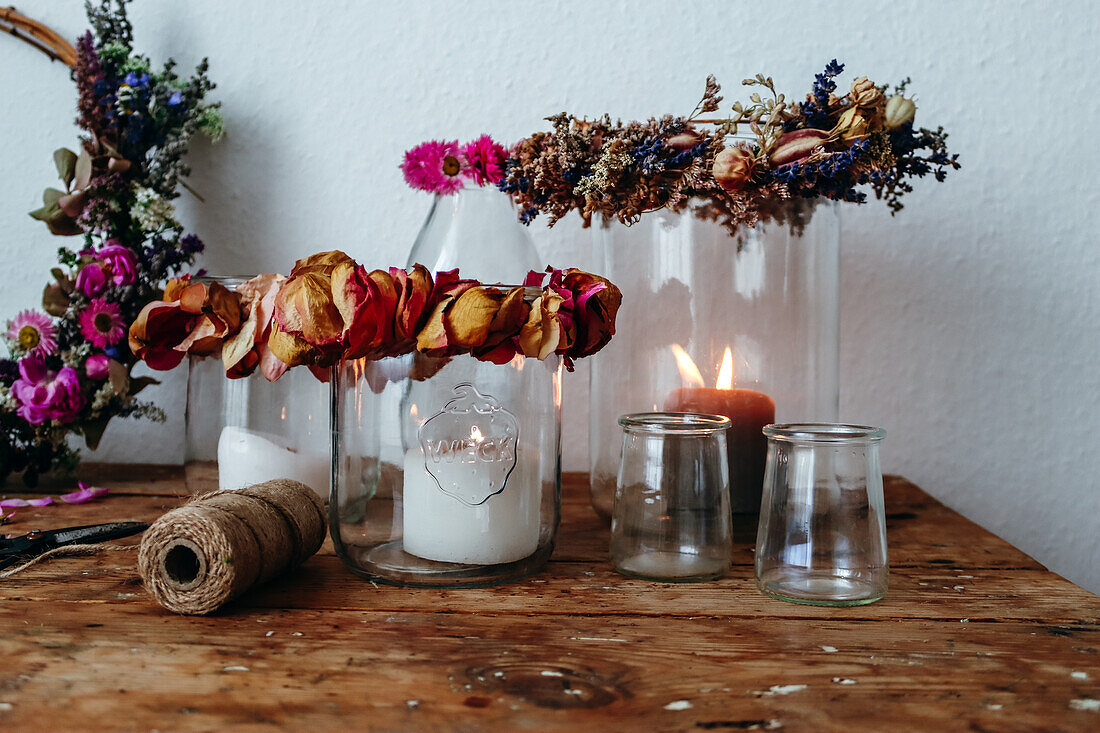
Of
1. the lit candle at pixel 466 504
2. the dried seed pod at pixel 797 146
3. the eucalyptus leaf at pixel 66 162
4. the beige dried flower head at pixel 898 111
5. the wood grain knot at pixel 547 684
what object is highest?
the eucalyptus leaf at pixel 66 162

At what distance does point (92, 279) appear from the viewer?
0.83 metres

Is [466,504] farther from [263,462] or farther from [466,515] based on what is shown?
[263,462]

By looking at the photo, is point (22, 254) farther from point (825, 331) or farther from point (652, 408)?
point (825, 331)

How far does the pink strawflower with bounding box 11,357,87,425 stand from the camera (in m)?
0.82

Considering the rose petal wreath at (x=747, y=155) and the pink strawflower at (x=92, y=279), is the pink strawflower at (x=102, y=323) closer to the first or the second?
the pink strawflower at (x=92, y=279)

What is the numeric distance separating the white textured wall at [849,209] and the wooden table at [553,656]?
0.41 metres

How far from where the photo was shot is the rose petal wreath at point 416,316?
0.51m

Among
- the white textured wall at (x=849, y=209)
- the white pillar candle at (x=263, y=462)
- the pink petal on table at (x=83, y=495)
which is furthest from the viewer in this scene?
the white textured wall at (x=849, y=209)

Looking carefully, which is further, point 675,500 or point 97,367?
point 97,367


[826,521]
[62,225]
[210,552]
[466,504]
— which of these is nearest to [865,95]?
[826,521]

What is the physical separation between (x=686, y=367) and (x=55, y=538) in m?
0.53

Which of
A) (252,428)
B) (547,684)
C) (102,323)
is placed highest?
(102,323)

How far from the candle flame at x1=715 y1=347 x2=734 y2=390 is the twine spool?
14.5 inches

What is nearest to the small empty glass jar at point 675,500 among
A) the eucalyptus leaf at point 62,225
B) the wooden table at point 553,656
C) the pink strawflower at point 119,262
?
the wooden table at point 553,656
